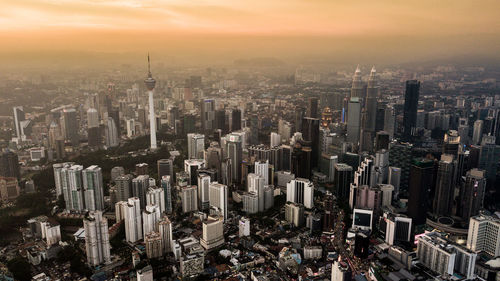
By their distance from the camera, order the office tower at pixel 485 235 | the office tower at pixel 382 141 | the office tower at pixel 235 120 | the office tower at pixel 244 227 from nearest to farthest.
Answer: the office tower at pixel 485 235 → the office tower at pixel 244 227 → the office tower at pixel 382 141 → the office tower at pixel 235 120

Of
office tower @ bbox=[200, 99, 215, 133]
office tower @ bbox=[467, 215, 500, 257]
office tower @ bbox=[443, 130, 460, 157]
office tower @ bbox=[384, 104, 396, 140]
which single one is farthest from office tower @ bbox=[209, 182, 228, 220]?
office tower @ bbox=[384, 104, 396, 140]

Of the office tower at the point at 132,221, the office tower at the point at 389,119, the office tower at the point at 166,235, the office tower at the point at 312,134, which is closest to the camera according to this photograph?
the office tower at the point at 166,235

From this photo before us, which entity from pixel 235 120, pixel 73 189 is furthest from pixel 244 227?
pixel 235 120

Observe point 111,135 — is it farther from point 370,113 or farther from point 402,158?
point 402,158

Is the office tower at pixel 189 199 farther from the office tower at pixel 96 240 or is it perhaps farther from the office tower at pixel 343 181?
the office tower at pixel 343 181

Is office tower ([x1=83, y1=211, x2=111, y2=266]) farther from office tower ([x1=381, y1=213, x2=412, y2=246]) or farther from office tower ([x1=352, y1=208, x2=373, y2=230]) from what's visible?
office tower ([x1=381, y1=213, x2=412, y2=246])

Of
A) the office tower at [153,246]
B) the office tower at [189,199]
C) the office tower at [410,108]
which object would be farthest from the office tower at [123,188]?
the office tower at [410,108]

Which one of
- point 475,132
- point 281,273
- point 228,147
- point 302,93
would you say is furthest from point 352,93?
point 281,273
